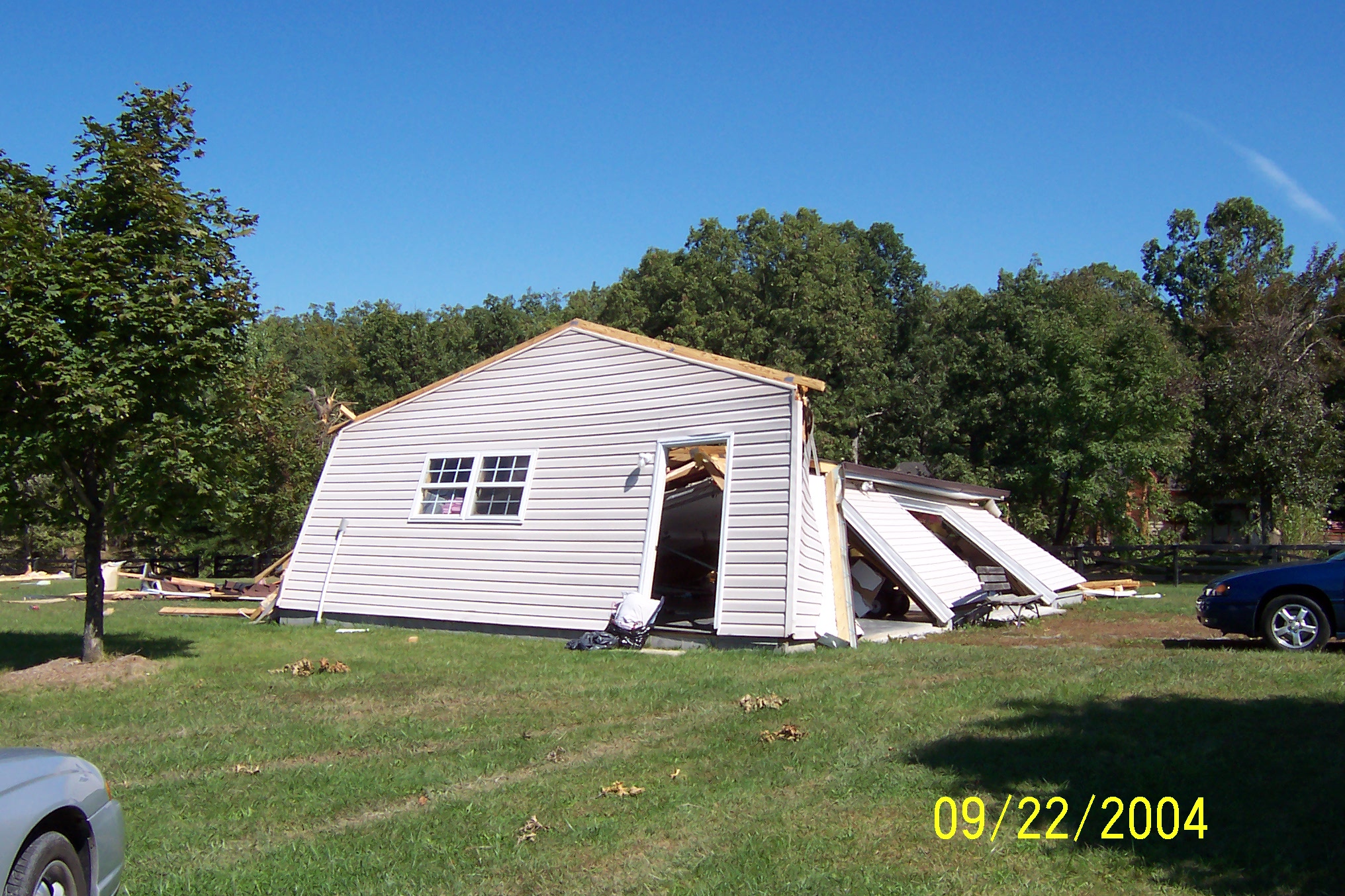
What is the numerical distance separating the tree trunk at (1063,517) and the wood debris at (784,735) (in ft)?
83.3

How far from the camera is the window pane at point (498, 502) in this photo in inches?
558

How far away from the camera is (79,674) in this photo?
9688 millimetres

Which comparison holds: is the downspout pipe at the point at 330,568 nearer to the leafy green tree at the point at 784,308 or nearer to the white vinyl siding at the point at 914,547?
the white vinyl siding at the point at 914,547

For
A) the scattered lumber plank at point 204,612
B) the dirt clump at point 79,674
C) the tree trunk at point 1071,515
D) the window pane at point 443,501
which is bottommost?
the dirt clump at point 79,674

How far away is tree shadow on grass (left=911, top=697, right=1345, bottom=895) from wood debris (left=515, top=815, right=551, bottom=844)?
2.27m

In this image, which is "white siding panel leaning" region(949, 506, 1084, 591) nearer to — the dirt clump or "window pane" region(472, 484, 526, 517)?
"window pane" region(472, 484, 526, 517)

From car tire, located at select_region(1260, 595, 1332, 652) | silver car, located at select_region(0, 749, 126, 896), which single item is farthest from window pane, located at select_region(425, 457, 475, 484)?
silver car, located at select_region(0, 749, 126, 896)

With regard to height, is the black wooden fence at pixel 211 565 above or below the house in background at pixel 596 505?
below

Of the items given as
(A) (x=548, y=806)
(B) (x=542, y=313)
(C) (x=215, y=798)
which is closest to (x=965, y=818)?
(A) (x=548, y=806)

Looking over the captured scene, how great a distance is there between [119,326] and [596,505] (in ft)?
19.7

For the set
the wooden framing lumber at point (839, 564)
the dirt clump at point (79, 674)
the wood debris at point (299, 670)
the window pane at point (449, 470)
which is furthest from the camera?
the window pane at point (449, 470)

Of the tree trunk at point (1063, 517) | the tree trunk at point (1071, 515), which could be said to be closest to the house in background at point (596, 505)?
the tree trunk at point (1063, 517)

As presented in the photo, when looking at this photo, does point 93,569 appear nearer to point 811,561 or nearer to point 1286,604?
point 811,561

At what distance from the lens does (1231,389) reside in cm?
2836
